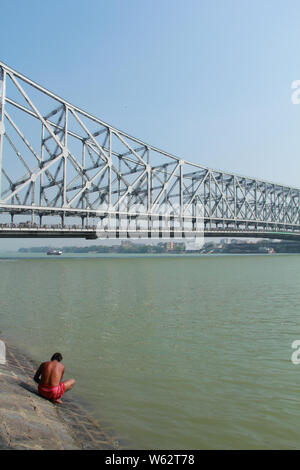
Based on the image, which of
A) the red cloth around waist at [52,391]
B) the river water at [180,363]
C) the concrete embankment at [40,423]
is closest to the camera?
the concrete embankment at [40,423]

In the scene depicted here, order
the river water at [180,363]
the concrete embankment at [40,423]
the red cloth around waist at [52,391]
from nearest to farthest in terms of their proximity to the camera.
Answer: the concrete embankment at [40,423]
the river water at [180,363]
the red cloth around waist at [52,391]

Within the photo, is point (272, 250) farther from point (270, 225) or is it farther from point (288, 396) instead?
point (288, 396)

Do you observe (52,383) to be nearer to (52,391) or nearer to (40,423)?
(52,391)

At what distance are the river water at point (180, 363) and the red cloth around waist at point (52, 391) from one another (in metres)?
0.51

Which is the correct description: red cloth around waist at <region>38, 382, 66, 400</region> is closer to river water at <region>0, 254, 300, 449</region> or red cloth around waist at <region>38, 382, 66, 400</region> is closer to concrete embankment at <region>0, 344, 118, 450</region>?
concrete embankment at <region>0, 344, 118, 450</region>

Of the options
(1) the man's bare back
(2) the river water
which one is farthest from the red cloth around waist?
(2) the river water

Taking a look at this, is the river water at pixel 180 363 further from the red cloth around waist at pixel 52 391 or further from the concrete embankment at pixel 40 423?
the red cloth around waist at pixel 52 391

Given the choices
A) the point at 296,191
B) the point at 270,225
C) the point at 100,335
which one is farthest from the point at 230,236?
the point at 100,335

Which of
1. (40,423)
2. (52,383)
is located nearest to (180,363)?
(52,383)

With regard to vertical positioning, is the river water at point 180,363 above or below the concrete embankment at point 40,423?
below

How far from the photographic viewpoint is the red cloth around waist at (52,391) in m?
6.34

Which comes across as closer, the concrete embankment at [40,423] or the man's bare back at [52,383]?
the concrete embankment at [40,423]

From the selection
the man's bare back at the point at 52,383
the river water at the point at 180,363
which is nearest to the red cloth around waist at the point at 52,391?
the man's bare back at the point at 52,383
